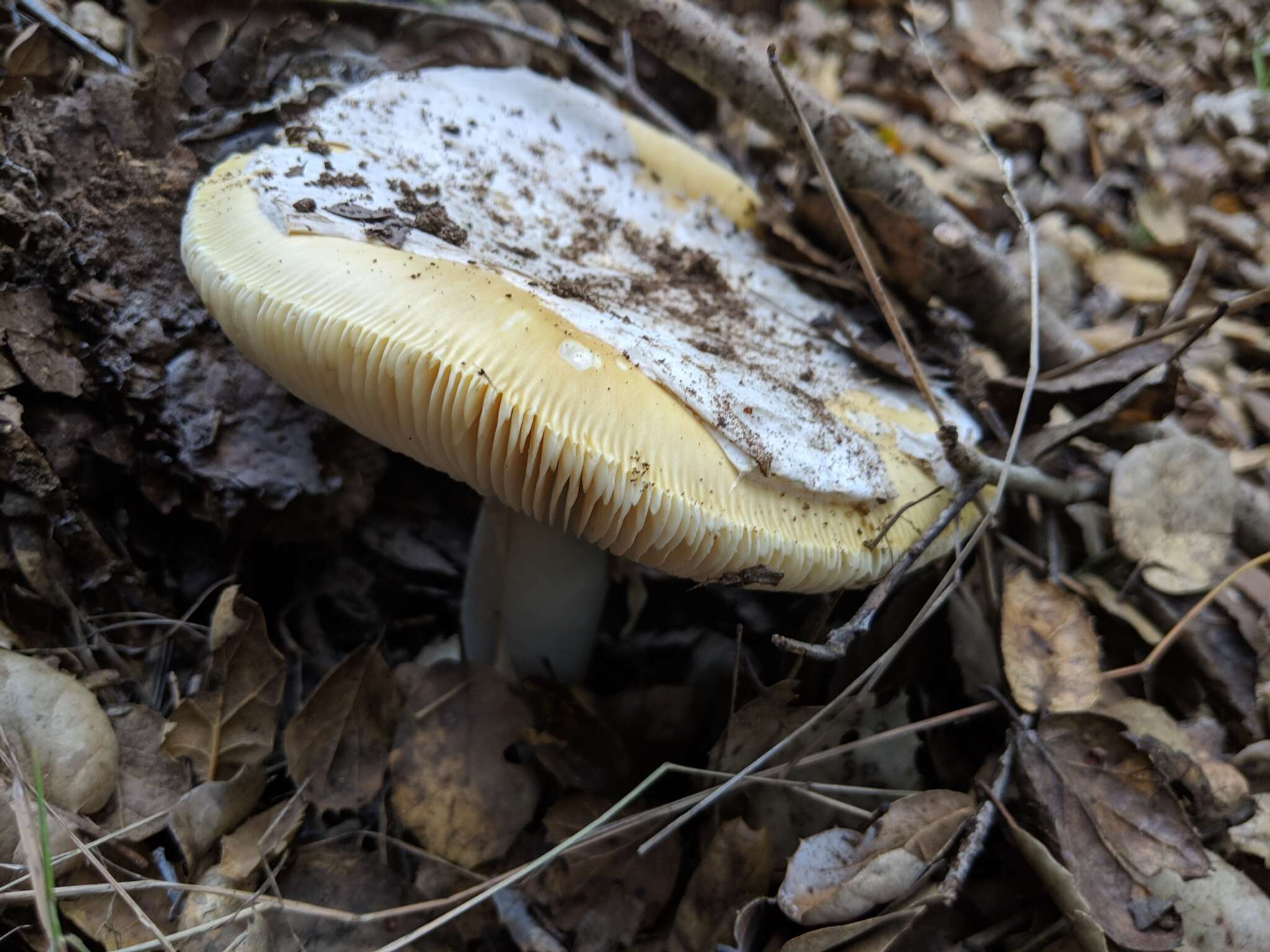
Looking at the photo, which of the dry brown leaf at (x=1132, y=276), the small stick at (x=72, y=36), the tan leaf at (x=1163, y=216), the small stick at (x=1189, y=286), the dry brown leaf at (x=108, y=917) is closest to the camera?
the dry brown leaf at (x=108, y=917)

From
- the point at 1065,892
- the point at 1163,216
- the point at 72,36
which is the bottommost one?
the point at 1065,892

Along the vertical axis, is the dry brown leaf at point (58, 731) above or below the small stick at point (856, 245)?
below

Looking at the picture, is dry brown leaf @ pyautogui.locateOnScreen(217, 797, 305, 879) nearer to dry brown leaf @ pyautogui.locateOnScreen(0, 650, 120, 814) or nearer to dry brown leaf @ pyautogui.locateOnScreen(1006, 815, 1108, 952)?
dry brown leaf @ pyautogui.locateOnScreen(0, 650, 120, 814)

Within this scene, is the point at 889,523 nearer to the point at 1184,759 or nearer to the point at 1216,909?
the point at 1184,759

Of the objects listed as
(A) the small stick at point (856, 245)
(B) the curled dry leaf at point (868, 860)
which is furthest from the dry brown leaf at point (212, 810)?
(A) the small stick at point (856, 245)

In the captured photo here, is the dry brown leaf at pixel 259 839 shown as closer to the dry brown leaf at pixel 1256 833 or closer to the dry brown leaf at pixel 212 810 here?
the dry brown leaf at pixel 212 810

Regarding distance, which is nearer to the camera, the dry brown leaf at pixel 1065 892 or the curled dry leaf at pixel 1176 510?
the dry brown leaf at pixel 1065 892

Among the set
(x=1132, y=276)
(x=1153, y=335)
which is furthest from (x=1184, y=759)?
(x=1132, y=276)

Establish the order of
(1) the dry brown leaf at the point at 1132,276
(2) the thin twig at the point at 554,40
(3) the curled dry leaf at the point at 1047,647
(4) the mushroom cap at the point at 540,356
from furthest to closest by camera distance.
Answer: (1) the dry brown leaf at the point at 1132,276
(2) the thin twig at the point at 554,40
(3) the curled dry leaf at the point at 1047,647
(4) the mushroom cap at the point at 540,356

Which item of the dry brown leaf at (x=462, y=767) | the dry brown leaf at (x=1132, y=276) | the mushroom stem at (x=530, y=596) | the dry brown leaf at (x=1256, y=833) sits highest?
the dry brown leaf at (x=1132, y=276)
